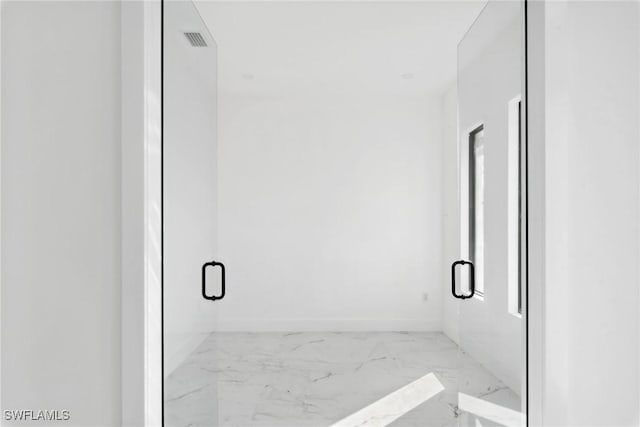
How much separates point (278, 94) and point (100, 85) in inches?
164

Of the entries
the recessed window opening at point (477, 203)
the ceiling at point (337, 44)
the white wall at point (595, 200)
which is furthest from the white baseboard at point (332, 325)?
the white wall at point (595, 200)

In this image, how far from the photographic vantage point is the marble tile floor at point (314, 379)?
1854mm

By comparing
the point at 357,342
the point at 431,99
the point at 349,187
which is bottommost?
the point at 357,342

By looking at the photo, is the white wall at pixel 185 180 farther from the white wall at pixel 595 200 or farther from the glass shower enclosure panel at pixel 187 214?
the white wall at pixel 595 200

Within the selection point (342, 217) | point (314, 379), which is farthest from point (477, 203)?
point (342, 217)

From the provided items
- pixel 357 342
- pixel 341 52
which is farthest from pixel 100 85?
pixel 357 342

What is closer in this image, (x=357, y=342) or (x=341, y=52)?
(x=341, y=52)

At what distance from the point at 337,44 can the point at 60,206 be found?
117 inches

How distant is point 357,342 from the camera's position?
5.06 m

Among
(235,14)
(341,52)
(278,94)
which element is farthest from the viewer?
(278,94)

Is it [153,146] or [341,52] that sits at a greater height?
[341,52]

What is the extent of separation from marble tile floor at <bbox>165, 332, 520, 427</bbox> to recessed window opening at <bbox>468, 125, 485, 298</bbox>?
15.8 inches

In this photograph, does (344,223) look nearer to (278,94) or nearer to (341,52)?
(278,94)

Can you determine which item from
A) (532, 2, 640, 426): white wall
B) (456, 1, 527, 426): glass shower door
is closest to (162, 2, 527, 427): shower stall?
(456, 1, 527, 426): glass shower door
